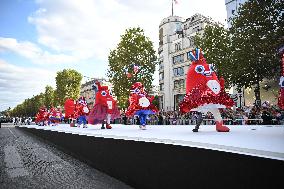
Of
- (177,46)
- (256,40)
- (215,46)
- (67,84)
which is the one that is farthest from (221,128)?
(67,84)

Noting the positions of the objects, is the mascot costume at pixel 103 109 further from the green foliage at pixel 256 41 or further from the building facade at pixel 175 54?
the building facade at pixel 175 54

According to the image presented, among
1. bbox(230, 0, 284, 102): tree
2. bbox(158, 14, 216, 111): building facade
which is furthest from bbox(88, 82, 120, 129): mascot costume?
bbox(158, 14, 216, 111): building facade

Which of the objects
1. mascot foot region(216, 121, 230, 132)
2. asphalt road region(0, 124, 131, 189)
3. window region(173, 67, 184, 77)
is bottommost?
asphalt road region(0, 124, 131, 189)

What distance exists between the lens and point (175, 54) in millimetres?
50781

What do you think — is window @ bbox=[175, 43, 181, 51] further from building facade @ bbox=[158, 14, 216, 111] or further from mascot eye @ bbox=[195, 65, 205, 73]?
mascot eye @ bbox=[195, 65, 205, 73]

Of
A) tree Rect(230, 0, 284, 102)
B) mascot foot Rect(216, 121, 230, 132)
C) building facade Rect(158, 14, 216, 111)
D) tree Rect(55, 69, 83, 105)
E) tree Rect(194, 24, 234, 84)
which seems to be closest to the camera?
mascot foot Rect(216, 121, 230, 132)

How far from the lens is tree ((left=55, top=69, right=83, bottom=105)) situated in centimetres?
6494

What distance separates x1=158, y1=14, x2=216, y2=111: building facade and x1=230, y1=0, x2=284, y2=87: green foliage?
24.6 metres

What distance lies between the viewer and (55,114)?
2786cm

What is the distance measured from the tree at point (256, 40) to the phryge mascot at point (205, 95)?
14.6 meters

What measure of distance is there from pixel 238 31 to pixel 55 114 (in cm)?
1818

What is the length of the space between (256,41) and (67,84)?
173ft

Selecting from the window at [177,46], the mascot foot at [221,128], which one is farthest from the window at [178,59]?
the mascot foot at [221,128]

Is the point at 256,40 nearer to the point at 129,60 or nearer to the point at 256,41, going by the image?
the point at 256,41
